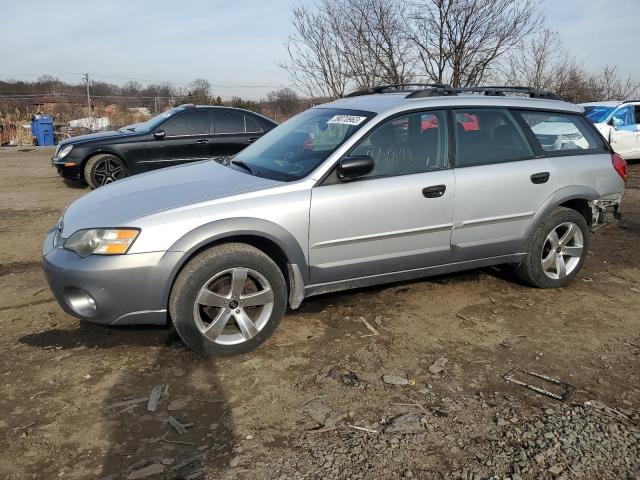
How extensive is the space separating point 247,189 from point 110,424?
1623mm

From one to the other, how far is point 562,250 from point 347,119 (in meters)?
2.29

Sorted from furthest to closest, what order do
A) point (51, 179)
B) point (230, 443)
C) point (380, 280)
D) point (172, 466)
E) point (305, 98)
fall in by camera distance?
point (305, 98) < point (51, 179) < point (380, 280) < point (230, 443) < point (172, 466)

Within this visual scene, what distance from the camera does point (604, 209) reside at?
484cm

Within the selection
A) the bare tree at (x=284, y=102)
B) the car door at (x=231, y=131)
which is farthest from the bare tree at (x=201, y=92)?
the car door at (x=231, y=131)

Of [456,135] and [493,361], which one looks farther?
[456,135]

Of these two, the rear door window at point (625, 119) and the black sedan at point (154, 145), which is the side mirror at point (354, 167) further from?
the rear door window at point (625, 119)

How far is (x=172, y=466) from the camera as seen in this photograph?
2.46 m

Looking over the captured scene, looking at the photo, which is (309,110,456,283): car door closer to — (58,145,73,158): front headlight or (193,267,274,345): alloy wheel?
(193,267,274,345): alloy wheel

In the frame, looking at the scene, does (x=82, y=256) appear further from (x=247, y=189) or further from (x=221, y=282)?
(x=247, y=189)

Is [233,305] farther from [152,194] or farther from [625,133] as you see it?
[625,133]

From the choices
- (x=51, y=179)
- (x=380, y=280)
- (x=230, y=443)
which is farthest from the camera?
(x=51, y=179)

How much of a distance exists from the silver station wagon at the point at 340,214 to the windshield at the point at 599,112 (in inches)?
350

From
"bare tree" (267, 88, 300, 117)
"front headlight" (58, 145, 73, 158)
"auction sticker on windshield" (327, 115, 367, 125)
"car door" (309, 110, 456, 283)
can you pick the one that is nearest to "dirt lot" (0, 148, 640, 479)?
"car door" (309, 110, 456, 283)

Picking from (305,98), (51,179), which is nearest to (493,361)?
(51,179)
